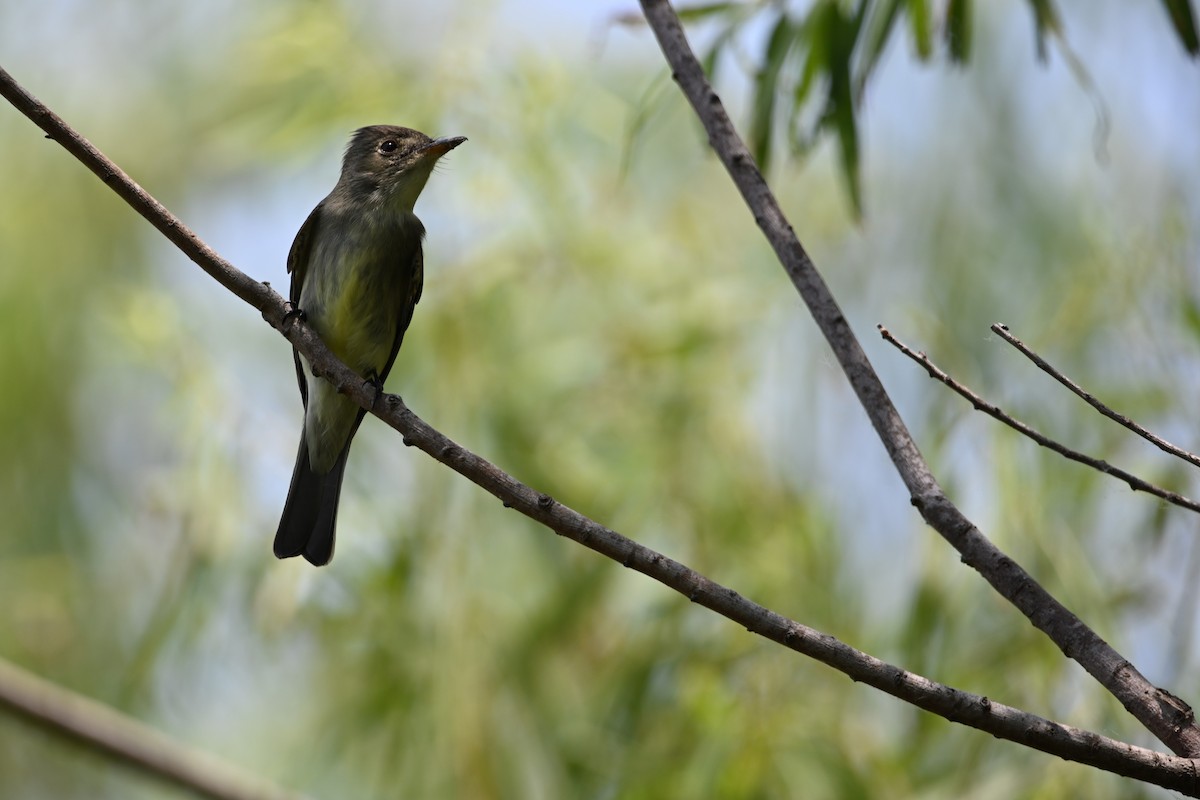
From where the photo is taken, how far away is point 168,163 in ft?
20.0

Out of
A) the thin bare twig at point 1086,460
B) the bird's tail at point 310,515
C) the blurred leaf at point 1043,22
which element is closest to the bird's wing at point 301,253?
the bird's tail at point 310,515

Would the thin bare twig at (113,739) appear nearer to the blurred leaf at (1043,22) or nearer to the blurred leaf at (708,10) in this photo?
the blurred leaf at (708,10)

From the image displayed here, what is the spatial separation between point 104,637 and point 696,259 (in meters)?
2.88

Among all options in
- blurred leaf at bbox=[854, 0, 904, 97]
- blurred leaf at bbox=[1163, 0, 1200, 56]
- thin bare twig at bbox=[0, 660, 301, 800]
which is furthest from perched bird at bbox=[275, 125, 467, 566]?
blurred leaf at bbox=[1163, 0, 1200, 56]

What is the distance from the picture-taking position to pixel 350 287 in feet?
12.0

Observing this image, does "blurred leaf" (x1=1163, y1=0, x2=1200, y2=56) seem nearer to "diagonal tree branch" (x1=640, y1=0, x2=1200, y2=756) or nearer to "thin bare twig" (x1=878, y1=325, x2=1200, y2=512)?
"diagonal tree branch" (x1=640, y1=0, x2=1200, y2=756)

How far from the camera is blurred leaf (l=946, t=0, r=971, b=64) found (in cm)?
292

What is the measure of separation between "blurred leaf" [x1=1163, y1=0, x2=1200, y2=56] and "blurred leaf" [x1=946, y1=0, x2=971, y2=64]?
1.45 feet

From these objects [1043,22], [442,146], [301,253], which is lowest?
[301,253]

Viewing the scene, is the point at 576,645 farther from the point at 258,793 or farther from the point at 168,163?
the point at 168,163

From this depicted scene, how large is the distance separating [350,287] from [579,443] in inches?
55.9

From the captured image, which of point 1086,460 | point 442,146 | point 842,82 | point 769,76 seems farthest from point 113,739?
point 1086,460

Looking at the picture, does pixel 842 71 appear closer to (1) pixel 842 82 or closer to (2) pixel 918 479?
(1) pixel 842 82

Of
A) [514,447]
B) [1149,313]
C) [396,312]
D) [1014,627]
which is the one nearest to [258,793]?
[514,447]
